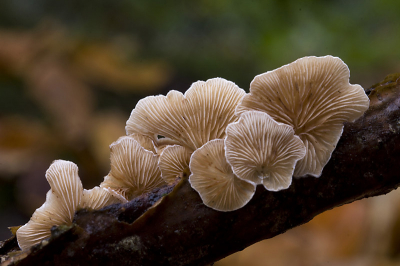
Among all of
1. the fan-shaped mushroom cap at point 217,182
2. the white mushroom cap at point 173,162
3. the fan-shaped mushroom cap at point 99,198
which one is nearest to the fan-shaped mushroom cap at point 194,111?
the white mushroom cap at point 173,162

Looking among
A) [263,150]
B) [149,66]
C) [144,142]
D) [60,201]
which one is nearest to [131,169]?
[144,142]

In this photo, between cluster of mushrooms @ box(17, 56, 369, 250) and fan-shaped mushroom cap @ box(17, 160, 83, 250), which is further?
fan-shaped mushroom cap @ box(17, 160, 83, 250)

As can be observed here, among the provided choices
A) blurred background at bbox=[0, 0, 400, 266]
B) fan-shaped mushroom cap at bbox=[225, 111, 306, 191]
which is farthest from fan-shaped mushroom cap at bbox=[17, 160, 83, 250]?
blurred background at bbox=[0, 0, 400, 266]

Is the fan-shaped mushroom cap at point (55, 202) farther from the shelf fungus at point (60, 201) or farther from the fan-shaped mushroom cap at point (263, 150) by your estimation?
the fan-shaped mushroom cap at point (263, 150)

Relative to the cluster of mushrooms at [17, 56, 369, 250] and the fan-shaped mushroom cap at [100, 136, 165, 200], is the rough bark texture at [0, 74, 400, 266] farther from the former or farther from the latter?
the fan-shaped mushroom cap at [100, 136, 165, 200]

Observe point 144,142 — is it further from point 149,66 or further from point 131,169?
point 149,66

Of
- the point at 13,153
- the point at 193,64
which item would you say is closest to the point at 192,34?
the point at 193,64
